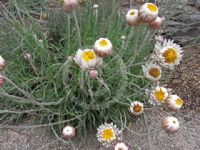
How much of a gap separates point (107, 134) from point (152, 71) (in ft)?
1.21

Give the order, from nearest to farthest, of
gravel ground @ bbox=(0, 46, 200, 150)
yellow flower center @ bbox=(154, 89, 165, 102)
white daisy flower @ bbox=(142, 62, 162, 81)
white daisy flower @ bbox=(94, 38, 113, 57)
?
white daisy flower @ bbox=(94, 38, 113, 57)
white daisy flower @ bbox=(142, 62, 162, 81)
yellow flower center @ bbox=(154, 89, 165, 102)
gravel ground @ bbox=(0, 46, 200, 150)

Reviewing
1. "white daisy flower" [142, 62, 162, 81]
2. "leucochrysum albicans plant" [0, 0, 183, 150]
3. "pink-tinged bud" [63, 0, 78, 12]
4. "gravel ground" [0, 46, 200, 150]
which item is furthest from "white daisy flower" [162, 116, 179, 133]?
"pink-tinged bud" [63, 0, 78, 12]

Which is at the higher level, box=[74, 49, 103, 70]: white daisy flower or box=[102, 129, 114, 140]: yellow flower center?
box=[74, 49, 103, 70]: white daisy flower

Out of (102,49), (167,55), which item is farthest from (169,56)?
(102,49)

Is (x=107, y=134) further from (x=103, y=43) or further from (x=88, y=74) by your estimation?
(x=103, y=43)

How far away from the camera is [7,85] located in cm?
230

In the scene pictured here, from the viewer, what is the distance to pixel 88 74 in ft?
5.60

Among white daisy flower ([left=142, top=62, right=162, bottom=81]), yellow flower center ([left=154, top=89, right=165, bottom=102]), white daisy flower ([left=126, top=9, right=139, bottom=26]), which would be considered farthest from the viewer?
yellow flower center ([left=154, top=89, right=165, bottom=102])

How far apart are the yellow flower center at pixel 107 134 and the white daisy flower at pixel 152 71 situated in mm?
322

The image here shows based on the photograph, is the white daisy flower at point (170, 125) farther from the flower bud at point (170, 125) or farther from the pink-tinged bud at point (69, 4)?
the pink-tinged bud at point (69, 4)

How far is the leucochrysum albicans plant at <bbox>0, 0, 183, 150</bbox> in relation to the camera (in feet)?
5.43

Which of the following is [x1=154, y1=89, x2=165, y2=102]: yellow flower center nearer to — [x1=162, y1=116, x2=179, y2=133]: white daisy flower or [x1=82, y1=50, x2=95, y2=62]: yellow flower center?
[x1=162, y1=116, x2=179, y2=133]: white daisy flower

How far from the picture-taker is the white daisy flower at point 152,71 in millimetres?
1733

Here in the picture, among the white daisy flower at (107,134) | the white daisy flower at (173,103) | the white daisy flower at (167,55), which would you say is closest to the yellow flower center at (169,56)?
the white daisy flower at (167,55)
